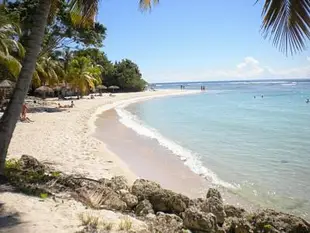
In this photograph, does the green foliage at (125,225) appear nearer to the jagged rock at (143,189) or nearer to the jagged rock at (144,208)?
the jagged rock at (144,208)

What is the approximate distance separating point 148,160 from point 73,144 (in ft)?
9.82

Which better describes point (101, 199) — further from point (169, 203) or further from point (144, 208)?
point (169, 203)

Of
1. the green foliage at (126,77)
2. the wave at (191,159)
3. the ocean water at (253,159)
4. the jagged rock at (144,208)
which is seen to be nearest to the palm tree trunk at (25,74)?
the jagged rock at (144,208)

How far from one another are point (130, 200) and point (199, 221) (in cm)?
138

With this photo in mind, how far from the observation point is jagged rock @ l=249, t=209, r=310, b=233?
484 centimetres

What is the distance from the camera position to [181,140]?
1595 centimetres

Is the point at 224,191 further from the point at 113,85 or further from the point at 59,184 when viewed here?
the point at 113,85

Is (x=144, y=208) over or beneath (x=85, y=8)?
beneath

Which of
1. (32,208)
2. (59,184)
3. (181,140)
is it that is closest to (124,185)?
(59,184)

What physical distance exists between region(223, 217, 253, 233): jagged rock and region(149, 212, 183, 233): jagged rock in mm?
732

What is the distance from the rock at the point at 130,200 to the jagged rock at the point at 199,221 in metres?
1.08

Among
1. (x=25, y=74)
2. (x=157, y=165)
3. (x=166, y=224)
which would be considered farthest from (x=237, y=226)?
(x=157, y=165)

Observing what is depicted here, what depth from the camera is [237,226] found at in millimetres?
4883

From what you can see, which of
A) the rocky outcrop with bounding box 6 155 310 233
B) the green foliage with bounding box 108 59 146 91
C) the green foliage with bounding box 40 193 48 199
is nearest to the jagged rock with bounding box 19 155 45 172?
the rocky outcrop with bounding box 6 155 310 233
